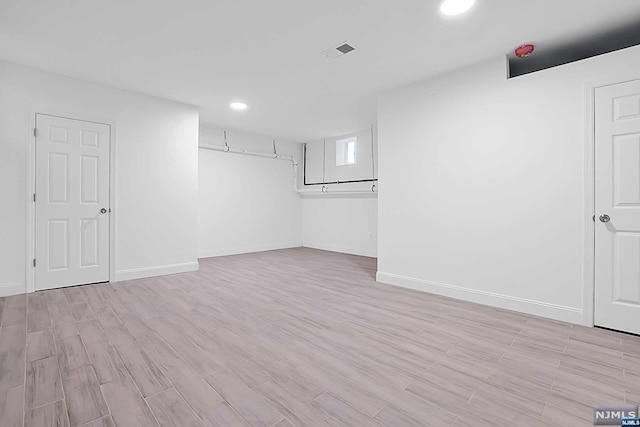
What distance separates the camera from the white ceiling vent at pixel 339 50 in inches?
116

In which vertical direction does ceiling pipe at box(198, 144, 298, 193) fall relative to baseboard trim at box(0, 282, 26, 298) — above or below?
above

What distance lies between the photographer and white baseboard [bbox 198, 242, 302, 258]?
20.1 ft

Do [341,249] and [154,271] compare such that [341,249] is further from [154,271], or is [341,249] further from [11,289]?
[11,289]

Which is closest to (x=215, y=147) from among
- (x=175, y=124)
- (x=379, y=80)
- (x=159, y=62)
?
(x=175, y=124)

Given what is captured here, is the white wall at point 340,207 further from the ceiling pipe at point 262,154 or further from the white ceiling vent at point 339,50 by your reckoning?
the white ceiling vent at point 339,50

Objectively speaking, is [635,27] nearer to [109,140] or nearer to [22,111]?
[109,140]

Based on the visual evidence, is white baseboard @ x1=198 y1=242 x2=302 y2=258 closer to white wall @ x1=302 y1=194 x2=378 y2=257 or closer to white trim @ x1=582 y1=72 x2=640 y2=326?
white wall @ x1=302 y1=194 x2=378 y2=257

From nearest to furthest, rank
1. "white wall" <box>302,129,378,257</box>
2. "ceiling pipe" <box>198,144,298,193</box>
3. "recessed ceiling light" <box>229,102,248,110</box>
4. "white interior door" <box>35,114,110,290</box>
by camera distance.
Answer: "white interior door" <box>35,114,110,290</box>
"recessed ceiling light" <box>229,102,248,110</box>
"ceiling pipe" <box>198,144,298,193</box>
"white wall" <box>302,129,378,257</box>

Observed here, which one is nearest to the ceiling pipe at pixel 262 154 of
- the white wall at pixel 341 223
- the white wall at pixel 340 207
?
the white wall at pixel 340 207

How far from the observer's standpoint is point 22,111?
343cm

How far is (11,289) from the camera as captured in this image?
3.38 metres

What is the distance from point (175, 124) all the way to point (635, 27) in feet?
17.7

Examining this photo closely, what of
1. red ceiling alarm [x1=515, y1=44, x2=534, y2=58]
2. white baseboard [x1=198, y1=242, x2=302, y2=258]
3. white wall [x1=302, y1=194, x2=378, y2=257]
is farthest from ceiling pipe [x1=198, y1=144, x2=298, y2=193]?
red ceiling alarm [x1=515, y1=44, x2=534, y2=58]

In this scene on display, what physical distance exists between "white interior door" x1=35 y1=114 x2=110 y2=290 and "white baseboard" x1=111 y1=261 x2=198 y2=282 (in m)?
0.19
